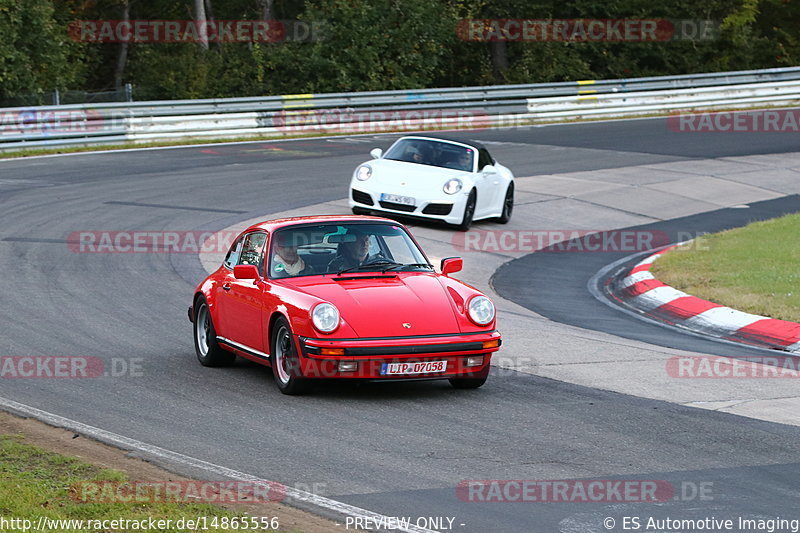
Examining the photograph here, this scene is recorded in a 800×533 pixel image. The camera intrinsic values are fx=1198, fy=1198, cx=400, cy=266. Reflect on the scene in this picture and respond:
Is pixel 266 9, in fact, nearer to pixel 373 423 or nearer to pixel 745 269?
pixel 745 269

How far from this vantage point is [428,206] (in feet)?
59.8

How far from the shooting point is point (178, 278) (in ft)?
46.9

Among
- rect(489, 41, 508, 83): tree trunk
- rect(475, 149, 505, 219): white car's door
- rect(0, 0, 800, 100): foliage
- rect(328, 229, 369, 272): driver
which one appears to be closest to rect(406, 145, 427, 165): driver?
rect(475, 149, 505, 219): white car's door

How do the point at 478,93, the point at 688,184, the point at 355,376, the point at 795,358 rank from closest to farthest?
the point at 355,376 → the point at 795,358 → the point at 688,184 → the point at 478,93

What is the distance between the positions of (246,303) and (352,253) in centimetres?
94

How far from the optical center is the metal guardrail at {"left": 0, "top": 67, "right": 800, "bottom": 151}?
91.3ft

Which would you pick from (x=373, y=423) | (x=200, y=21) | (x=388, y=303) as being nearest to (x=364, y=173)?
(x=388, y=303)

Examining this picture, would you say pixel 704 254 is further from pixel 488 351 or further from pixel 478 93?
pixel 478 93

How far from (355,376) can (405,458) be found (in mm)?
1594

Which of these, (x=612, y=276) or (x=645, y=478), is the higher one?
(x=645, y=478)

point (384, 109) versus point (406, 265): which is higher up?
point (406, 265)

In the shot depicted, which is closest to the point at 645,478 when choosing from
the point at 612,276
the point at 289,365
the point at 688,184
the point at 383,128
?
the point at 289,365

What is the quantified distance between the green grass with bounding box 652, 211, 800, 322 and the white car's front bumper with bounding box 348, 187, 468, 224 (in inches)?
132

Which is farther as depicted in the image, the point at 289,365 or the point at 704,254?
the point at 704,254
